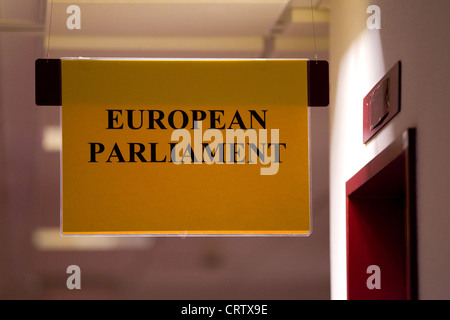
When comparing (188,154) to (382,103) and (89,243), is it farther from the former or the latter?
(89,243)

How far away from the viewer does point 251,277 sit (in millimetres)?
5840

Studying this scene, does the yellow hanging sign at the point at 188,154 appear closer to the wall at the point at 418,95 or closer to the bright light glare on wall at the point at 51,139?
the wall at the point at 418,95

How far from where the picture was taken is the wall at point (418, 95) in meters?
2.14

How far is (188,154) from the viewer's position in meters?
2.68

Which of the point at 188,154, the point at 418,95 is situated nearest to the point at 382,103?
the point at 418,95

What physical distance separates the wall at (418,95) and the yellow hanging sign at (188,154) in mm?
392

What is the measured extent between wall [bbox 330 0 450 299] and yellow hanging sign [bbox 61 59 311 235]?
0.39m

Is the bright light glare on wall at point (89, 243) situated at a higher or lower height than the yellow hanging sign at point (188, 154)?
lower

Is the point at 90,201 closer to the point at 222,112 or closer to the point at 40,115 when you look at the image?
the point at 222,112

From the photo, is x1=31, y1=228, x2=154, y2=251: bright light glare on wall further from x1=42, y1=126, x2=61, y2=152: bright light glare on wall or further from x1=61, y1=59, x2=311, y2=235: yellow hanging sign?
x1=61, y1=59, x2=311, y2=235: yellow hanging sign

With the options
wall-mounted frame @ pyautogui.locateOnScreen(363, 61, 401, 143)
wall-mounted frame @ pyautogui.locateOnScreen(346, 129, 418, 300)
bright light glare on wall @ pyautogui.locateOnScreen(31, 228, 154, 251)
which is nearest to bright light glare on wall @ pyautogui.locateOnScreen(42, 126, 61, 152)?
bright light glare on wall @ pyautogui.locateOnScreen(31, 228, 154, 251)

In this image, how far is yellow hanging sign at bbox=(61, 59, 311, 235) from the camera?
2648 mm

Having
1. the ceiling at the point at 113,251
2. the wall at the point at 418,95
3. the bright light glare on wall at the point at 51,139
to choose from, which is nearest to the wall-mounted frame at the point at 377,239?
the wall at the point at 418,95
